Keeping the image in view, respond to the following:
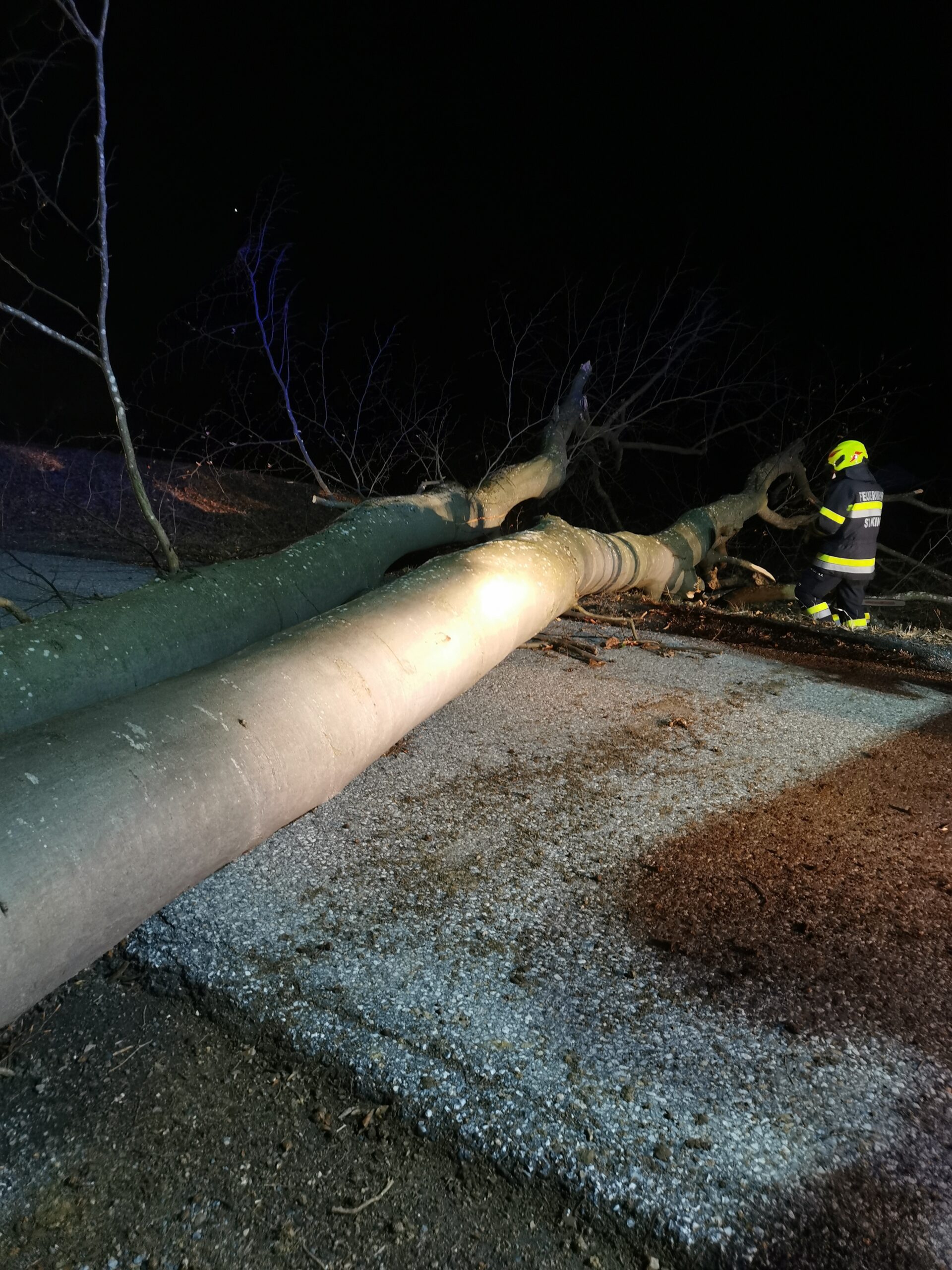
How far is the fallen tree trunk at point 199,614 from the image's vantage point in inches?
90.6

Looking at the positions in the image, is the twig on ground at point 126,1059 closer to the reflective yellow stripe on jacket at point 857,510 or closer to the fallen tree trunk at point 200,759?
the fallen tree trunk at point 200,759

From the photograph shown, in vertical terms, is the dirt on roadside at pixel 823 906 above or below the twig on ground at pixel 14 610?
below

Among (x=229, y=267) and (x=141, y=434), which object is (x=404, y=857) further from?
(x=141, y=434)

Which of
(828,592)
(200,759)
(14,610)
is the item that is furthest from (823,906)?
(828,592)

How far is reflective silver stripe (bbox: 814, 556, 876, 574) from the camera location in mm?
5820

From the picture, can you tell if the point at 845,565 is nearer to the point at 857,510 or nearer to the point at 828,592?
the point at 828,592

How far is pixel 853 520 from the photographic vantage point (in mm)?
5754

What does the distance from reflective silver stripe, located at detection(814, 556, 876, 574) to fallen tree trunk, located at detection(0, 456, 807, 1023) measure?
11.7ft

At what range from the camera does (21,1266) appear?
3.97ft

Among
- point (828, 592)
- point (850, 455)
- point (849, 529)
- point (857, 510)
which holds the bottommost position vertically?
point (828, 592)

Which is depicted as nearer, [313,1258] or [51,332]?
[313,1258]

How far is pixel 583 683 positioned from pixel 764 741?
97 cm

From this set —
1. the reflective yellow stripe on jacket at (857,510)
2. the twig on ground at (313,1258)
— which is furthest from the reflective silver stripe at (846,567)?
the twig on ground at (313,1258)

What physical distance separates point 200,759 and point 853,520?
529 centimetres
